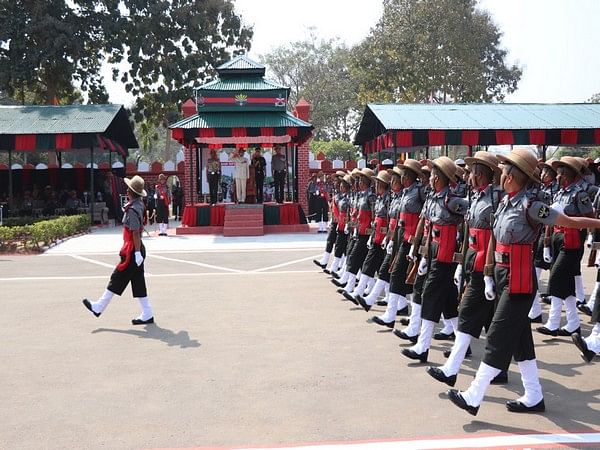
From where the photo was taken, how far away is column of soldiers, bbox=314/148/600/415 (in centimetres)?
544

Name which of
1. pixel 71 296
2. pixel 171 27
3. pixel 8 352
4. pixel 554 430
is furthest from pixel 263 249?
pixel 171 27

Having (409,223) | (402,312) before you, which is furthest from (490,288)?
(402,312)

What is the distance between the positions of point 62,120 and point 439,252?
920 inches

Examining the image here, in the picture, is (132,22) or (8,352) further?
(132,22)

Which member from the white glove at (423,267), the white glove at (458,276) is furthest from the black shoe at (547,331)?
the white glove at (458,276)

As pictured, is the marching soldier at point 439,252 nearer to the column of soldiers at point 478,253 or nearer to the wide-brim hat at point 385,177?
the column of soldiers at point 478,253

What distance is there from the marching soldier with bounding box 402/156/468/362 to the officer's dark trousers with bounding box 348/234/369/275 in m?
3.41

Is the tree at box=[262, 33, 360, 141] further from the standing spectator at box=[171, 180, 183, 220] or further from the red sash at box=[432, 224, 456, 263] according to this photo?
the red sash at box=[432, 224, 456, 263]

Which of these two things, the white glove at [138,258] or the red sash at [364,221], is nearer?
the white glove at [138,258]

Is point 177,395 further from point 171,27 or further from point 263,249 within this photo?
point 171,27

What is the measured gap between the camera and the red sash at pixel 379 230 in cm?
980

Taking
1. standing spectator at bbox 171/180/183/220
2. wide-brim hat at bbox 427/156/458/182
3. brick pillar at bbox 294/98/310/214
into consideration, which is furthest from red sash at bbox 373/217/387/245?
standing spectator at bbox 171/180/183/220

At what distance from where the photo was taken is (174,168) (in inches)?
1414

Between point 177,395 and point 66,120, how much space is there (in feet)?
76.5
